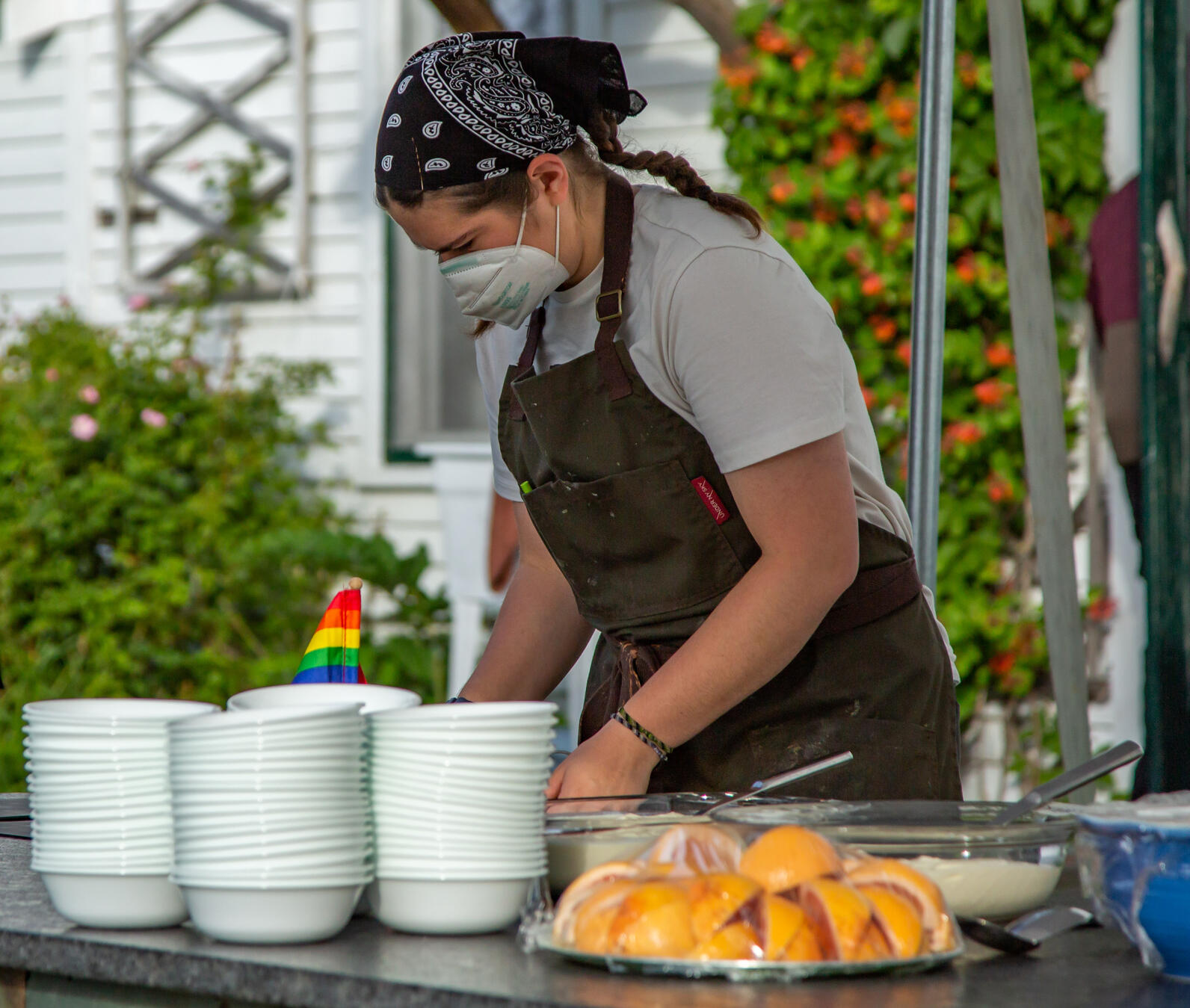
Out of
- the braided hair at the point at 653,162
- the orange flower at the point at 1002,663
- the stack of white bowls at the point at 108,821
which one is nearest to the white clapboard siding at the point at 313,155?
the orange flower at the point at 1002,663

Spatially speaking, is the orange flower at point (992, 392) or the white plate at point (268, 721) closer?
the white plate at point (268, 721)

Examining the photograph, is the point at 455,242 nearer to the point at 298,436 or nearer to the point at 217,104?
the point at 298,436

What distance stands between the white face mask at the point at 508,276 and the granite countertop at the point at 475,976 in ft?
2.56

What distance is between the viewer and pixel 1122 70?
3.98 m

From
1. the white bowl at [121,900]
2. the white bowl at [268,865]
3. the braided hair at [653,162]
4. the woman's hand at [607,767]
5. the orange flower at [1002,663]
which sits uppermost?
the braided hair at [653,162]

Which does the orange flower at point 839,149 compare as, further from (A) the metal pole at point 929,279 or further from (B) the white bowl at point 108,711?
(B) the white bowl at point 108,711

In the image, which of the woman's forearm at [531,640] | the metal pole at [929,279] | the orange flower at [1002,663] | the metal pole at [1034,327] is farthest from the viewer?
the orange flower at [1002,663]

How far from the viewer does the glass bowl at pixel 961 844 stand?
104 centimetres

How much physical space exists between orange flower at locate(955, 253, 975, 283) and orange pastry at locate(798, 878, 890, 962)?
3.31 metres

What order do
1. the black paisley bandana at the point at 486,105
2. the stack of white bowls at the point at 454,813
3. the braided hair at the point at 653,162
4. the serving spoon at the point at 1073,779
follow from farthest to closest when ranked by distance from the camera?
the braided hair at the point at 653,162
the black paisley bandana at the point at 486,105
the serving spoon at the point at 1073,779
the stack of white bowls at the point at 454,813

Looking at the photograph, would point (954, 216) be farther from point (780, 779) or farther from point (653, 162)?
point (780, 779)

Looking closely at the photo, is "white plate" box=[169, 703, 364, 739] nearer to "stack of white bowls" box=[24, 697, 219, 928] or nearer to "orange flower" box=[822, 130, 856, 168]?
"stack of white bowls" box=[24, 697, 219, 928]

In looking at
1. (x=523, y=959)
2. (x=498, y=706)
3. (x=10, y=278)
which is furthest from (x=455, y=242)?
(x=10, y=278)

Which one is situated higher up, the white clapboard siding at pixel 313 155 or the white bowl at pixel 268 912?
the white clapboard siding at pixel 313 155
